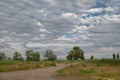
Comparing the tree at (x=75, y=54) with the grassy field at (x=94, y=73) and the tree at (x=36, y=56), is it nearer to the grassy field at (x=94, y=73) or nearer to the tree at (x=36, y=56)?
the tree at (x=36, y=56)

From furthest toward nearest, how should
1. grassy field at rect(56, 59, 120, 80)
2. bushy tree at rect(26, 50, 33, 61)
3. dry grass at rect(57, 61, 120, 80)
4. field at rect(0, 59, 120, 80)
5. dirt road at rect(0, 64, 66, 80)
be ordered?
1. bushy tree at rect(26, 50, 33, 61)
2. field at rect(0, 59, 120, 80)
3. grassy field at rect(56, 59, 120, 80)
4. dry grass at rect(57, 61, 120, 80)
5. dirt road at rect(0, 64, 66, 80)

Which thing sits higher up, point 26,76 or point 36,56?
point 36,56

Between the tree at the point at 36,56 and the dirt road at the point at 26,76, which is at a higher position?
the tree at the point at 36,56

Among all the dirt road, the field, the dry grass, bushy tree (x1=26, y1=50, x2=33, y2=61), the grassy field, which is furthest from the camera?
bushy tree (x1=26, y1=50, x2=33, y2=61)

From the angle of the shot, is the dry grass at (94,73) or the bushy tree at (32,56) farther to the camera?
the bushy tree at (32,56)

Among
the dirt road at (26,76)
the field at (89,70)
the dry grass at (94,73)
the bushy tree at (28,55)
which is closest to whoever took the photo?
the dirt road at (26,76)

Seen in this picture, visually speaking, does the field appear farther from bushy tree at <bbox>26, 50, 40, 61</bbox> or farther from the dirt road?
bushy tree at <bbox>26, 50, 40, 61</bbox>

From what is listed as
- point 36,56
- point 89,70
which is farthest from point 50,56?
point 89,70

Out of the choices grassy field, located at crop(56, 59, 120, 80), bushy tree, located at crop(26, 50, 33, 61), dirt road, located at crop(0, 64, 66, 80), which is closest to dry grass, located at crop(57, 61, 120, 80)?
grassy field, located at crop(56, 59, 120, 80)

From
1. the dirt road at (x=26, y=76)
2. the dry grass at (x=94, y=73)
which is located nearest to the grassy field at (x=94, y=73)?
the dry grass at (x=94, y=73)

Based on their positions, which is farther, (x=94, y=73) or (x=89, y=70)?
(x=89, y=70)

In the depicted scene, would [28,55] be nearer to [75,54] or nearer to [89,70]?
[75,54]

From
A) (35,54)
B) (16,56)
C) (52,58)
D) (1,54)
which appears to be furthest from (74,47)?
(1,54)

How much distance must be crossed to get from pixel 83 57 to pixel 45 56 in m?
28.3
